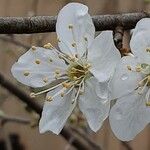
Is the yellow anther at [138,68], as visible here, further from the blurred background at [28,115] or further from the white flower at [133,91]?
the blurred background at [28,115]

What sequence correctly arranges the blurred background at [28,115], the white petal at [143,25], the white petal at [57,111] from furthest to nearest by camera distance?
the blurred background at [28,115] < the white petal at [57,111] < the white petal at [143,25]

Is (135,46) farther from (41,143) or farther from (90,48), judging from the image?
(41,143)

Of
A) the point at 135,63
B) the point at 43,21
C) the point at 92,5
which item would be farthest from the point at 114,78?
the point at 92,5

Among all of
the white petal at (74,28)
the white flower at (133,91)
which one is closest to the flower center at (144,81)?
the white flower at (133,91)

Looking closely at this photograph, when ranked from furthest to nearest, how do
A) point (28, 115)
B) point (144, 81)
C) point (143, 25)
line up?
point (28, 115)
point (144, 81)
point (143, 25)

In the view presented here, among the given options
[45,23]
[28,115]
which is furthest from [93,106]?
[28,115]

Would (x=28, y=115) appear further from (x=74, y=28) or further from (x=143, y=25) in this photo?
(x=143, y=25)

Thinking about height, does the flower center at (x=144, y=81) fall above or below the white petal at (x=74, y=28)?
below
